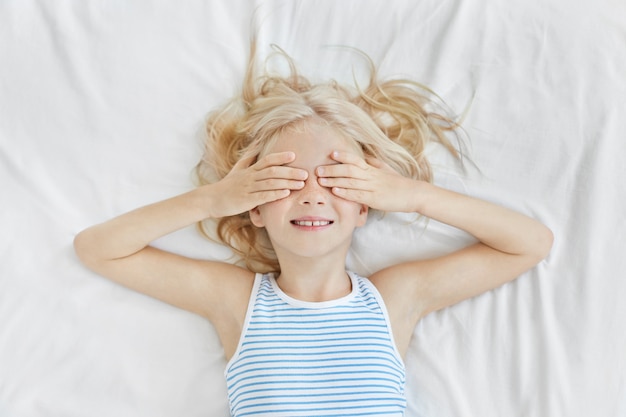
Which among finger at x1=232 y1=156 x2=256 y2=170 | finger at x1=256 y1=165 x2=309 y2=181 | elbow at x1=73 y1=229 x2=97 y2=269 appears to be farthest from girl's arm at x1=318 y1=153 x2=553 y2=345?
elbow at x1=73 y1=229 x2=97 y2=269

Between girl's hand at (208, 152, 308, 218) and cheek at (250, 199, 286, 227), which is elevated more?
girl's hand at (208, 152, 308, 218)

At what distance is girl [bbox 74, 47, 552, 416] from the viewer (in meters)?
1.43

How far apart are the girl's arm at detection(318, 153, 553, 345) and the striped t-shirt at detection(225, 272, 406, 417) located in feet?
0.27

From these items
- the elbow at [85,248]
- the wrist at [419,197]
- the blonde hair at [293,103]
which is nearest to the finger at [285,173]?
the blonde hair at [293,103]

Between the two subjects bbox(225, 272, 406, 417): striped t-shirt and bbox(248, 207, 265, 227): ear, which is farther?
bbox(248, 207, 265, 227): ear

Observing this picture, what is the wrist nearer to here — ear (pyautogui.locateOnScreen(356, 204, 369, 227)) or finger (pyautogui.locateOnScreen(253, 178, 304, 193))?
ear (pyautogui.locateOnScreen(356, 204, 369, 227))

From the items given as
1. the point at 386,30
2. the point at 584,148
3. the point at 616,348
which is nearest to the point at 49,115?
the point at 386,30

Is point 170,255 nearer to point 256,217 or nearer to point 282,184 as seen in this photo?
point 256,217

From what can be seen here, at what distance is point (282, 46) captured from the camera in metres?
1.69

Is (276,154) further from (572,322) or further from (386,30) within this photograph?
(572,322)

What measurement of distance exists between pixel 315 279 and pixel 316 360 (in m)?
0.18

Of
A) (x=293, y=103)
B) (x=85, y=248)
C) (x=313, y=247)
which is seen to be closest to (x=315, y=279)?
(x=313, y=247)

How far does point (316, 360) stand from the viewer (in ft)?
4.76

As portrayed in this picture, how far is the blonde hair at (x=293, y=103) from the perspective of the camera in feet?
5.06
